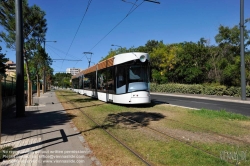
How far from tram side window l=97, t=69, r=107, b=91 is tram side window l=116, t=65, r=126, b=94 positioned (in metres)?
2.91

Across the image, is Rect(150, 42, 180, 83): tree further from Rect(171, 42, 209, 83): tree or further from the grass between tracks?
the grass between tracks

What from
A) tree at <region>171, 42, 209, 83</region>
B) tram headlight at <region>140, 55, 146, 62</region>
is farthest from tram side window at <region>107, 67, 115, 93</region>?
tree at <region>171, 42, 209, 83</region>

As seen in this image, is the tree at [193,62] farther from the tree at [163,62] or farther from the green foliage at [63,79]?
the green foliage at [63,79]

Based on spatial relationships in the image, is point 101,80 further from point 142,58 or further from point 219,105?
point 219,105

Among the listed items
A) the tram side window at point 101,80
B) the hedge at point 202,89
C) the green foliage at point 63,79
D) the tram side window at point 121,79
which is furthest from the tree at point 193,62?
the green foliage at point 63,79

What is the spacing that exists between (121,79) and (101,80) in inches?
183

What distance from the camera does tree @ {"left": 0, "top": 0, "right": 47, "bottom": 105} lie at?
1597 centimetres

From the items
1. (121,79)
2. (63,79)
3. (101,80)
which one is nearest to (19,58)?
(121,79)

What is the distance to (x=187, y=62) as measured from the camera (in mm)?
43594

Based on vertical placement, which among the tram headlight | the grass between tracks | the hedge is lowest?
the grass between tracks

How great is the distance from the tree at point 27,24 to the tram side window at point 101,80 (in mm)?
5370

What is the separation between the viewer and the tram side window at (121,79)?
14.5 m

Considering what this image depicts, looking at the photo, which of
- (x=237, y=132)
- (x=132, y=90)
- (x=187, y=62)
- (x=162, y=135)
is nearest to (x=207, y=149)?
(x=162, y=135)

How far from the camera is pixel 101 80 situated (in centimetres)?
1900
